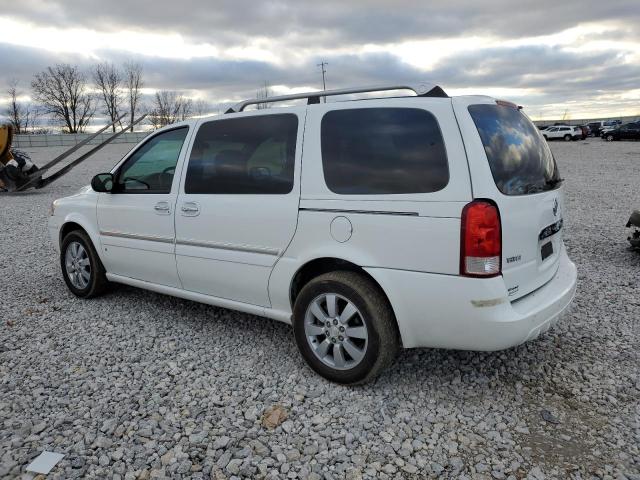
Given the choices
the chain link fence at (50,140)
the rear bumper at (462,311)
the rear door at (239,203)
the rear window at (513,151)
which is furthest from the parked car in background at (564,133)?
the rear bumper at (462,311)

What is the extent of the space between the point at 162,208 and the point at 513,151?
2738 mm

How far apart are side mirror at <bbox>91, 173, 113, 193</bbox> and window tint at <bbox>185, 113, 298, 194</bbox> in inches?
42.7

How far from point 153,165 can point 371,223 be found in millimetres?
2342

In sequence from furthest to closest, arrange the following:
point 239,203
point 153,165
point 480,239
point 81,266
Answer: point 81,266, point 153,165, point 239,203, point 480,239

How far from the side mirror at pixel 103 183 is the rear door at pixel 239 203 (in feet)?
3.40

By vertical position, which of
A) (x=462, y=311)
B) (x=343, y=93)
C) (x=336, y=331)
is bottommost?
(x=336, y=331)

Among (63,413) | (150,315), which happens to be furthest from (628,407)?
(150,315)

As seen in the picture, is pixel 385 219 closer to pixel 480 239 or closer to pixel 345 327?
pixel 480 239

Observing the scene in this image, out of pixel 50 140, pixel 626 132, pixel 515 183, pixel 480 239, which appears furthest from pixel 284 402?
pixel 50 140

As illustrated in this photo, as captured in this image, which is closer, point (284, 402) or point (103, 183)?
point (284, 402)

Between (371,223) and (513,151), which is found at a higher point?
(513,151)

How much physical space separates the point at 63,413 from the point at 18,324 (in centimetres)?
194

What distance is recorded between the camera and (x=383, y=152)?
10.1ft

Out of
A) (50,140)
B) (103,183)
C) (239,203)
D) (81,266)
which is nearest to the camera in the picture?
(239,203)
